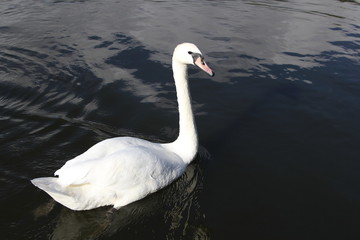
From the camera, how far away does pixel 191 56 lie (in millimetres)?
5426

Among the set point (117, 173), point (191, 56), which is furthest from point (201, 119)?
point (117, 173)

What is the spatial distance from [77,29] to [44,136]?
763 cm

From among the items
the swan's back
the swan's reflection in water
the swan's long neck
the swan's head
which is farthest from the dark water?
the swan's head

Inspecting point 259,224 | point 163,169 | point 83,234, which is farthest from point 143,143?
point 259,224

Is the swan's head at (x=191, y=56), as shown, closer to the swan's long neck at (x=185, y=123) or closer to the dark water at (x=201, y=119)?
the swan's long neck at (x=185, y=123)

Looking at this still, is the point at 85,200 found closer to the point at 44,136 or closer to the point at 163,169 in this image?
the point at 163,169

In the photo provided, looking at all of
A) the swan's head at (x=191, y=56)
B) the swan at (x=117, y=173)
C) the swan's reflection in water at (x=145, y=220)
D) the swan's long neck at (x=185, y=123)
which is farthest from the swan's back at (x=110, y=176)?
the swan's head at (x=191, y=56)

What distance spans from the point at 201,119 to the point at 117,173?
3.20 metres

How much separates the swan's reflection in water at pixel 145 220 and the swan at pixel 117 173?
0.16 meters

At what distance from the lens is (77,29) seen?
13078mm

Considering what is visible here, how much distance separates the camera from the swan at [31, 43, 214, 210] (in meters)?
4.52

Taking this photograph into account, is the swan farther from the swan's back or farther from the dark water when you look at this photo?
the dark water

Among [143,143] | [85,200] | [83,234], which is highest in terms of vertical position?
[143,143]

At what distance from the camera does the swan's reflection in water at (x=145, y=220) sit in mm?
4531
